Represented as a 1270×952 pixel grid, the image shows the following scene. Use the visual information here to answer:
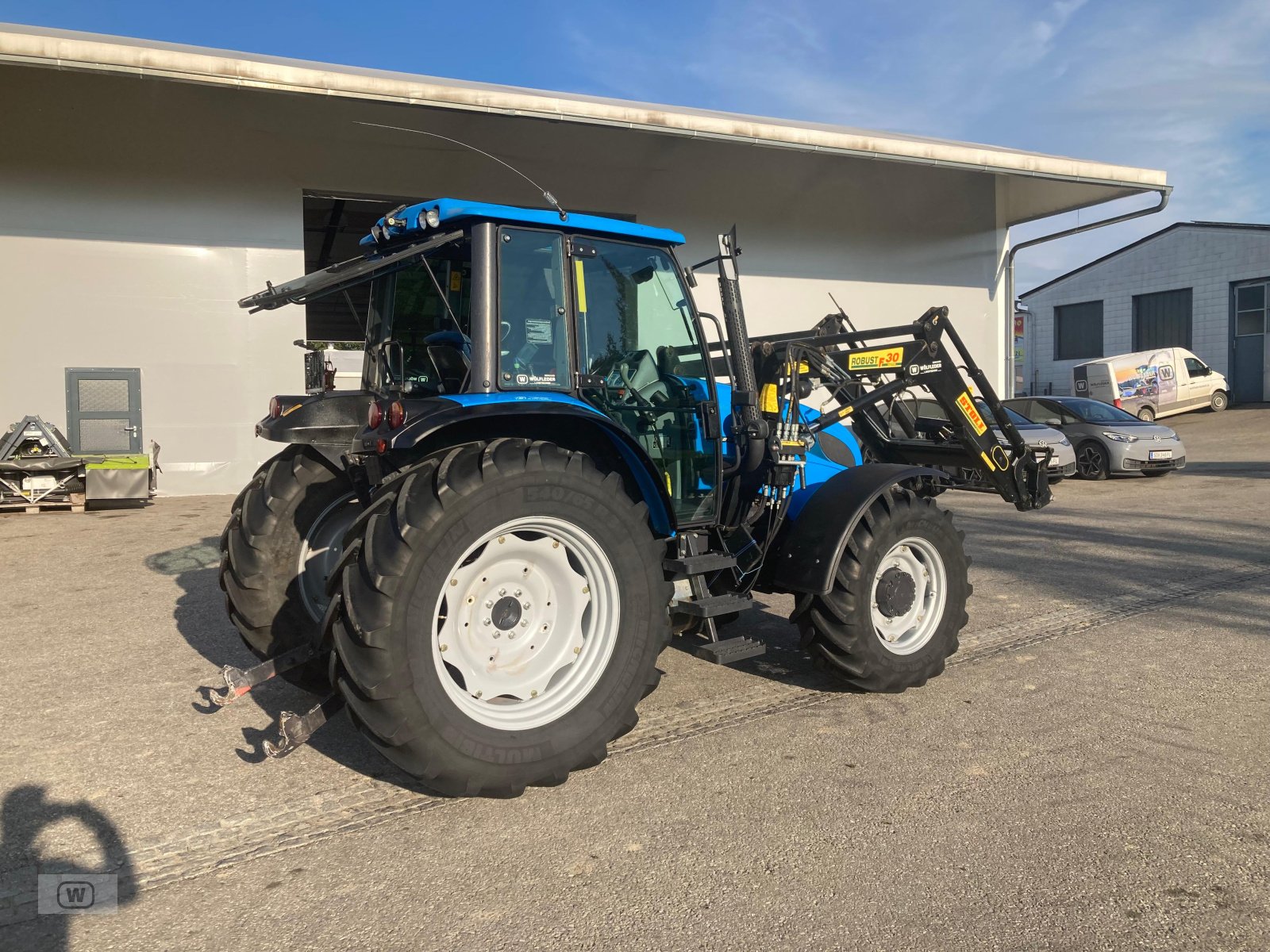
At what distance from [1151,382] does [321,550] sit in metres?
26.6

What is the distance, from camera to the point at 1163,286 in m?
32.6

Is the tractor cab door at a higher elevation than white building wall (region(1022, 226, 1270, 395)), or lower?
lower

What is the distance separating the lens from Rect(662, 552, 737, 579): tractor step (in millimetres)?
4105

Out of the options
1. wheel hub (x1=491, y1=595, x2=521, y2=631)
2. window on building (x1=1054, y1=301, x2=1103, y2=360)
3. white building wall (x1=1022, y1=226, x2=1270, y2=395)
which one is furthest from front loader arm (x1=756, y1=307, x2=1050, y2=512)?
window on building (x1=1054, y1=301, x2=1103, y2=360)

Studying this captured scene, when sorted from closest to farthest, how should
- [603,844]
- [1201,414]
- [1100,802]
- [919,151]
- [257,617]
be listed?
[603,844], [1100,802], [257,617], [919,151], [1201,414]

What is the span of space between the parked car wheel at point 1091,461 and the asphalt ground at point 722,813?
9686 mm

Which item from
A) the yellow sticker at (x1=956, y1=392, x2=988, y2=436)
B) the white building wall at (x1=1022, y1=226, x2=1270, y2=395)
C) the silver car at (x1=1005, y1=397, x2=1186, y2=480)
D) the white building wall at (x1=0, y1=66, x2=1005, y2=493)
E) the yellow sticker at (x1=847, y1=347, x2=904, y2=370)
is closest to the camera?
the yellow sticker at (x1=847, y1=347, x2=904, y2=370)

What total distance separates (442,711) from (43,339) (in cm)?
1206

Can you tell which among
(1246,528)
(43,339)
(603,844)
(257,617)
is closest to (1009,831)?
(603,844)

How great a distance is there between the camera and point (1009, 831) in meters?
3.11

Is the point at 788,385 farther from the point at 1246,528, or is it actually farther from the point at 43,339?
the point at 43,339

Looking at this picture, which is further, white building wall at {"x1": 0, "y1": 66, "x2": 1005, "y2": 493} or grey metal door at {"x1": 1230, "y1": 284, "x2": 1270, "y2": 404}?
grey metal door at {"x1": 1230, "y1": 284, "x2": 1270, "y2": 404}

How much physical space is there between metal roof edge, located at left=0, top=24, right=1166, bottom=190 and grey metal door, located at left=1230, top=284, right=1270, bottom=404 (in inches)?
713

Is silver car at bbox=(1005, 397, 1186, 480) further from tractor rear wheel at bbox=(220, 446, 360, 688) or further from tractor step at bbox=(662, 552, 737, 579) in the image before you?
tractor rear wheel at bbox=(220, 446, 360, 688)
